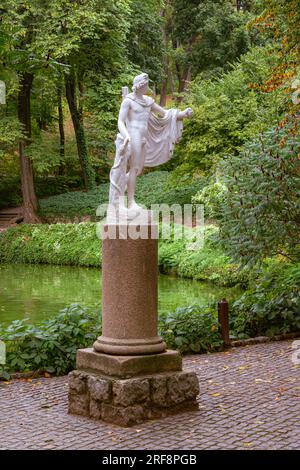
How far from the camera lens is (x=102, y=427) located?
761cm

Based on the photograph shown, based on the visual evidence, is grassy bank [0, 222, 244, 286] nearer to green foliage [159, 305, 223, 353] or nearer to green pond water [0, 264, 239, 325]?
green pond water [0, 264, 239, 325]

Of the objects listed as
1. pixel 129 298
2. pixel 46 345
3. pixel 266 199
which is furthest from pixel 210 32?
pixel 129 298

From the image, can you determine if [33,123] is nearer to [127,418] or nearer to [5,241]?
[5,241]

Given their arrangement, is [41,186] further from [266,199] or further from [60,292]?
[266,199]

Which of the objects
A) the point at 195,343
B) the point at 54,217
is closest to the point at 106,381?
the point at 195,343

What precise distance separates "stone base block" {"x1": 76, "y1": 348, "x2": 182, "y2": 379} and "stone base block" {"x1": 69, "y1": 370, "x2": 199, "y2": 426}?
0.23 ft

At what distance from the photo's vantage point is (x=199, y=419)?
307 inches

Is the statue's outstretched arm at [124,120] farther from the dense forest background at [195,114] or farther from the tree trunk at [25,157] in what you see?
the tree trunk at [25,157]

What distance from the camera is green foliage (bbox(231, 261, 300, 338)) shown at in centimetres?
1297

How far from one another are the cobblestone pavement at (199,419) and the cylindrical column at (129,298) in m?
0.85

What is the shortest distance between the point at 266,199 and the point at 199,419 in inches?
224

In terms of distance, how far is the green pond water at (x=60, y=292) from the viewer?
17.7m

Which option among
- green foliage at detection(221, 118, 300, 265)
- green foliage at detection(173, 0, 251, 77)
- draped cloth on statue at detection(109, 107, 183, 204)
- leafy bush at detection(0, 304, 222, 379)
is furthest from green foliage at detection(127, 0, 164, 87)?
draped cloth on statue at detection(109, 107, 183, 204)

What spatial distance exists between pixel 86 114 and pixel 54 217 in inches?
363
